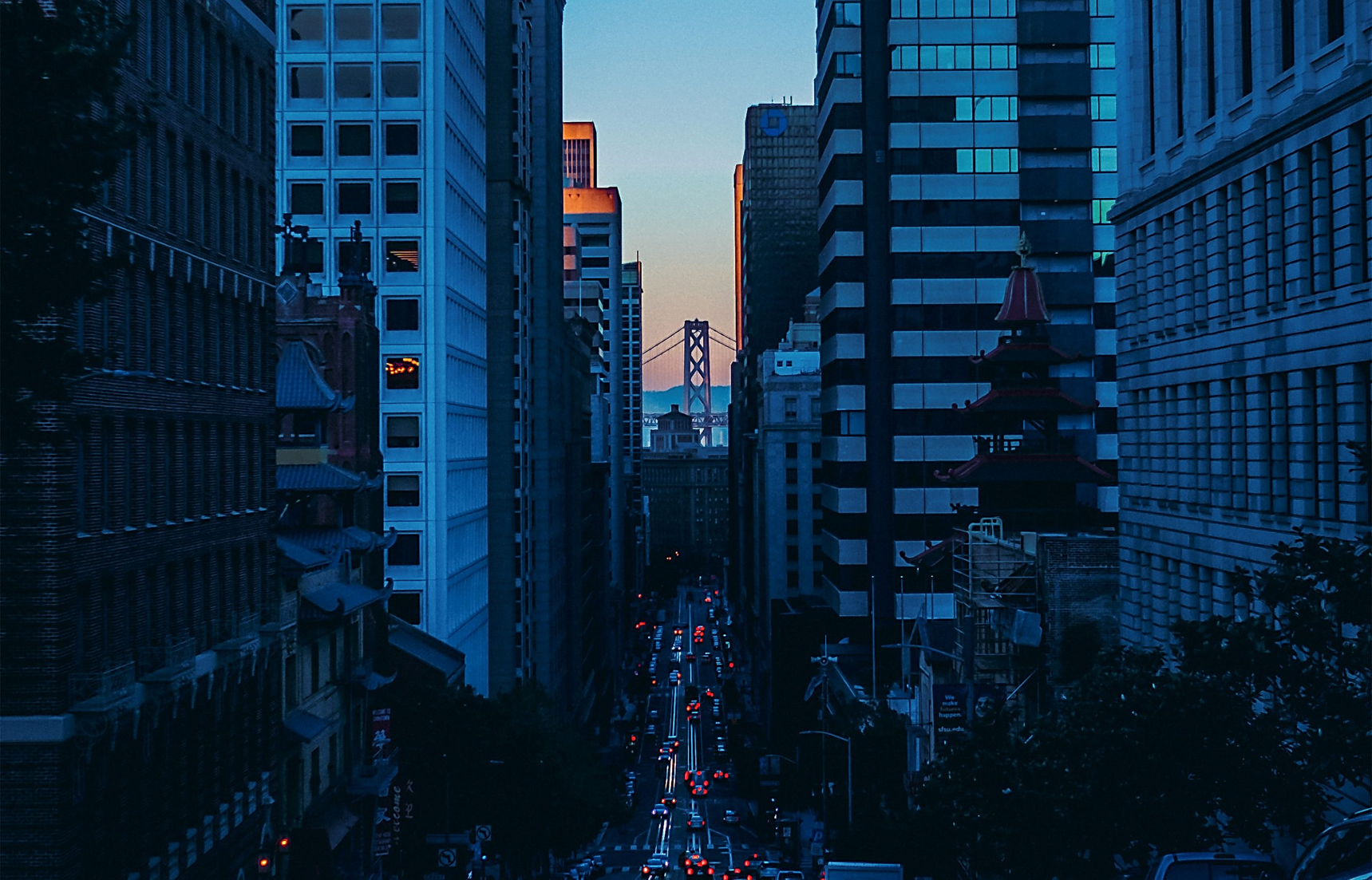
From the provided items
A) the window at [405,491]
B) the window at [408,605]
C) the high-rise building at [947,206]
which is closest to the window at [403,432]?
the window at [405,491]

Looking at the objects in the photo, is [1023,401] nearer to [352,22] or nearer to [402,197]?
[402,197]

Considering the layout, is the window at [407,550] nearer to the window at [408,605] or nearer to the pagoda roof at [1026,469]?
the window at [408,605]

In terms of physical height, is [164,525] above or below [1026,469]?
below

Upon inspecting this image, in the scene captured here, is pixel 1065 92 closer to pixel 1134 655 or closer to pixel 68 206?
pixel 1134 655

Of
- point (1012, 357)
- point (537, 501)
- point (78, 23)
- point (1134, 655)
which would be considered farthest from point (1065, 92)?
point (78, 23)

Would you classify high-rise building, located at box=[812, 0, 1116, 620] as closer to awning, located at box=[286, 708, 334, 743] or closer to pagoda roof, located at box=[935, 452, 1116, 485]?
pagoda roof, located at box=[935, 452, 1116, 485]

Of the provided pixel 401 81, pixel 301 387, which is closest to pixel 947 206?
pixel 401 81

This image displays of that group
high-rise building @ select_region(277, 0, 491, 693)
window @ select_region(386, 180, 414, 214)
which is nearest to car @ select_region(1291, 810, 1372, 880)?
high-rise building @ select_region(277, 0, 491, 693)
